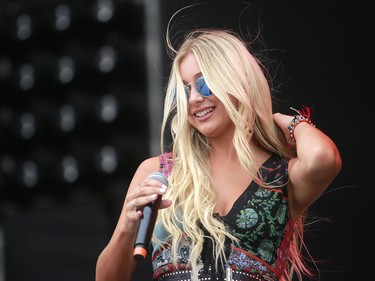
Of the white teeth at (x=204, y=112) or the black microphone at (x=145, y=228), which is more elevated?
the white teeth at (x=204, y=112)

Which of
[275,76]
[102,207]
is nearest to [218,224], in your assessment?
[275,76]

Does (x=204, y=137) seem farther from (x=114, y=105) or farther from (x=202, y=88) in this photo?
(x=114, y=105)

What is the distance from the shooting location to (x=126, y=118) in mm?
5738

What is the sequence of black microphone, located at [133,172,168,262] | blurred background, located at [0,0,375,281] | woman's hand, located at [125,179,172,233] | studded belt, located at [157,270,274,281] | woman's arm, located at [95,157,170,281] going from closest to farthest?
black microphone, located at [133,172,168,262] → woman's hand, located at [125,179,172,233] → woman's arm, located at [95,157,170,281] → studded belt, located at [157,270,274,281] → blurred background, located at [0,0,375,281]

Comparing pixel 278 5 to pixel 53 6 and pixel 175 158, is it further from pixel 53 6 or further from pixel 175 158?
pixel 53 6

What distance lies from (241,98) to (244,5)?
84 centimetres

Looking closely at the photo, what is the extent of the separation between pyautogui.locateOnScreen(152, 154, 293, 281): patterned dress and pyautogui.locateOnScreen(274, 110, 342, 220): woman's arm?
0.16 ft

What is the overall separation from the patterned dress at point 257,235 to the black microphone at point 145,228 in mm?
363

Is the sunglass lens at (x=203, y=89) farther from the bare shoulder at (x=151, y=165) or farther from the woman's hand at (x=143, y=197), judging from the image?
the woman's hand at (x=143, y=197)

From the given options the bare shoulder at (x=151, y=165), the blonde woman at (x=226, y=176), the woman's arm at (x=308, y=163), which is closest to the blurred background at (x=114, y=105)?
the blonde woman at (x=226, y=176)

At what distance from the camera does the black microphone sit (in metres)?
2.17

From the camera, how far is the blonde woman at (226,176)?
261cm

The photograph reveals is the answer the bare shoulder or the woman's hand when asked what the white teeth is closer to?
the bare shoulder

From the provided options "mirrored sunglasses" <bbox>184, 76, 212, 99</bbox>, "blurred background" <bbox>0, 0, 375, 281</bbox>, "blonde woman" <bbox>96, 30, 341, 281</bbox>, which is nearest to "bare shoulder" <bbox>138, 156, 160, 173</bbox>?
"blonde woman" <bbox>96, 30, 341, 281</bbox>
